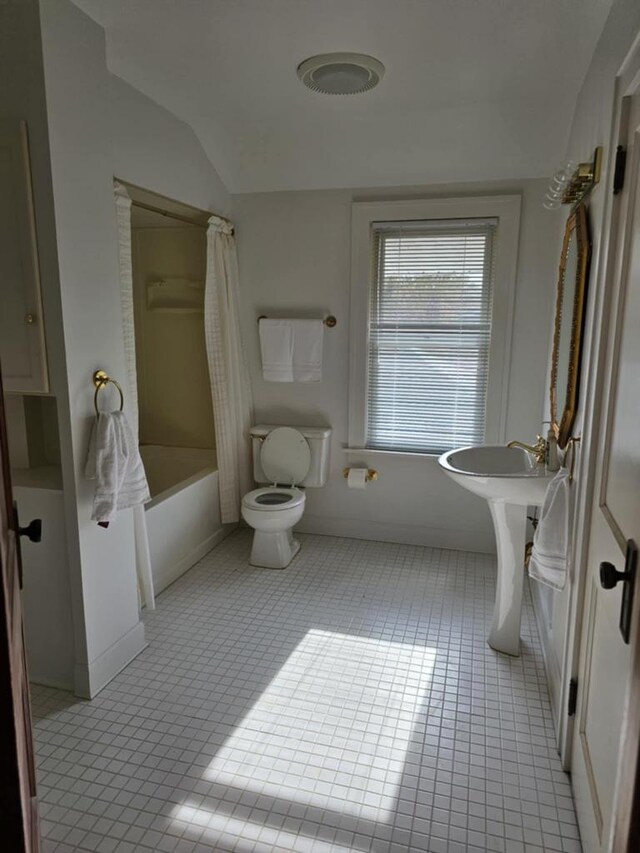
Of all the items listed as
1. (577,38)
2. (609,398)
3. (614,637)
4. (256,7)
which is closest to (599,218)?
(609,398)

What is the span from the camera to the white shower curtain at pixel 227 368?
3.41 m

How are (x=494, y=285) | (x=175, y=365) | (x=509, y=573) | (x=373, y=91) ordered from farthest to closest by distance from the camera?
(x=175, y=365), (x=494, y=285), (x=373, y=91), (x=509, y=573)

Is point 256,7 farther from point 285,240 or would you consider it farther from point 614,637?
point 614,637

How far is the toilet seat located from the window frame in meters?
0.53

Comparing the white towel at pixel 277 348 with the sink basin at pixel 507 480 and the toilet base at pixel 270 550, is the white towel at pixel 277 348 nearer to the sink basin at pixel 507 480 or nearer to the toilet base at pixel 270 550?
the toilet base at pixel 270 550

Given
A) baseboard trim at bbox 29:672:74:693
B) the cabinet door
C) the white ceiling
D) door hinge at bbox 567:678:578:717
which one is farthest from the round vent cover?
baseboard trim at bbox 29:672:74:693

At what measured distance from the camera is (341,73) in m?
2.39

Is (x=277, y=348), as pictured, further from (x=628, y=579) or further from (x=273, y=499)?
(x=628, y=579)

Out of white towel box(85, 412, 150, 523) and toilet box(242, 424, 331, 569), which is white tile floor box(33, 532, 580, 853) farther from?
white towel box(85, 412, 150, 523)

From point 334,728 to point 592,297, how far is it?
172 cm

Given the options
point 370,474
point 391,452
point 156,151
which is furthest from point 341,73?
Result: point 370,474

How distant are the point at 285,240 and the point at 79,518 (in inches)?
86.3

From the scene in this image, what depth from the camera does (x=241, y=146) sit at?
3.30 metres

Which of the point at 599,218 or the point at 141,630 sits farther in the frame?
the point at 141,630
